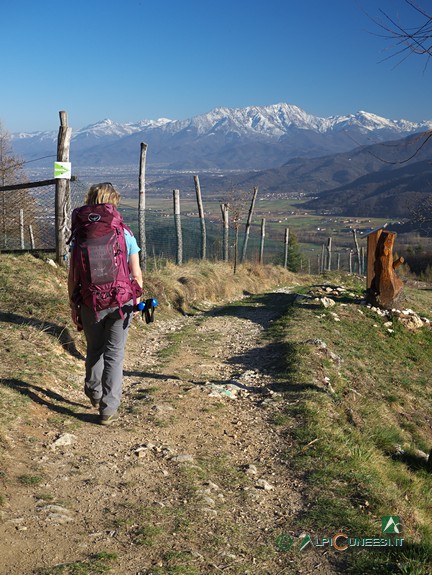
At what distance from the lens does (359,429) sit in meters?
6.01

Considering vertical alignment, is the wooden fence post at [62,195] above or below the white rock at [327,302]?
above

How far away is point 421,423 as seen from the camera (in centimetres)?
759

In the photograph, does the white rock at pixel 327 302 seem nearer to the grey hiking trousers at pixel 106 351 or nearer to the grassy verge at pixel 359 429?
the grassy verge at pixel 359 429

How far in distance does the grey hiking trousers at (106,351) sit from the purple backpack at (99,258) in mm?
116

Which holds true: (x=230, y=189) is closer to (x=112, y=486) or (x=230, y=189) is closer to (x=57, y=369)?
(x=57, y=369)

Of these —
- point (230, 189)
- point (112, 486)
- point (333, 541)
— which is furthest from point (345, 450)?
point (230, 189)

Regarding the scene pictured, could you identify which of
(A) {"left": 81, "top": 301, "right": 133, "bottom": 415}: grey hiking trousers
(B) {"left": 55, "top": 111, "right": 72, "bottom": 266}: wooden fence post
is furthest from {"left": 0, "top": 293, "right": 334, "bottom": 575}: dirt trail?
(B) {"left": 55, "top": 111, "right": 72, "bottom": 266}: wooden fence post

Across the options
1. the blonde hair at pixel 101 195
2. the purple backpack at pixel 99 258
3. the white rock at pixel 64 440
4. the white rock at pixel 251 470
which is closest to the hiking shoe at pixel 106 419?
the white rock at pixel 64 440

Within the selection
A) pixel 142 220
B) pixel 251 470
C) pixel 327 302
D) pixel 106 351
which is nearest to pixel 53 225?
pixel 142 220

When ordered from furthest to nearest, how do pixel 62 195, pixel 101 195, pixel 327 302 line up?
pixel 327 302
pixel 62 195
pixel 101 195

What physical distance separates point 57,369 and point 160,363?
1589mm

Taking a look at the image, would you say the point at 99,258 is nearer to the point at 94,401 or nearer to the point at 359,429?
the point at 94,401

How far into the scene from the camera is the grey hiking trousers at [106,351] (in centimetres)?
486

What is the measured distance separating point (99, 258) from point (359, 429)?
330 cm
